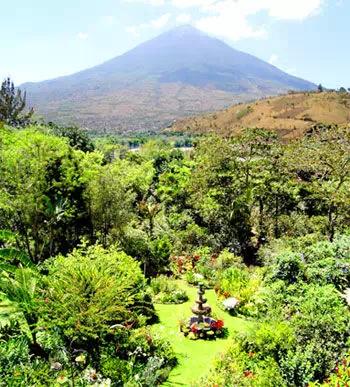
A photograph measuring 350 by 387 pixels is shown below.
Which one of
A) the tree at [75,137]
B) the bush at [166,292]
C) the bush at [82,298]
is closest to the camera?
the bush at [82,298]

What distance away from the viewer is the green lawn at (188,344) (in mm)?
13148

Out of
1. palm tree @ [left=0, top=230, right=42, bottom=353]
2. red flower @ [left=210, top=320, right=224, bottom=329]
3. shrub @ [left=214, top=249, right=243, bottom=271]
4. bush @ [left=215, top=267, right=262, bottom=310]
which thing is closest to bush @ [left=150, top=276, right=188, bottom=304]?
bush @ [left=215, top=267, right=262, bottom=310]

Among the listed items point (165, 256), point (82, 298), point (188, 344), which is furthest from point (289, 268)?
point (165, 256)

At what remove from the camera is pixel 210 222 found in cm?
2600

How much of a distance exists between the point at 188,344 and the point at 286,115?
73901mm

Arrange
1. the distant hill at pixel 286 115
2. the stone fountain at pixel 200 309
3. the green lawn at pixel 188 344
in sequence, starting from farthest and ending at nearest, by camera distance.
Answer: the distant hill at pixel 286 115 < the stone fountain at pixel 200 309 < the green lawn at pixel 188 344

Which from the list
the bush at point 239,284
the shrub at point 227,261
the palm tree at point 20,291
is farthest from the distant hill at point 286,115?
the palm tree at point 20,291

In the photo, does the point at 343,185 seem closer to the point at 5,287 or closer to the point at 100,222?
the point at 100,222

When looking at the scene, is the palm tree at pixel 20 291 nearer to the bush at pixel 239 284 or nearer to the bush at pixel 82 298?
the bush at pixel 82 298

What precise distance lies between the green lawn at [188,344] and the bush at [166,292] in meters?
0.34

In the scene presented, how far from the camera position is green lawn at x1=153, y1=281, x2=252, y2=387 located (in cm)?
1315

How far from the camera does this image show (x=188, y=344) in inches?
589

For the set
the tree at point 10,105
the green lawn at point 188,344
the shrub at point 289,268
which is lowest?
the green lawn at point 188,344

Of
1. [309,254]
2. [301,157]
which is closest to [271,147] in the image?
[301,157]
